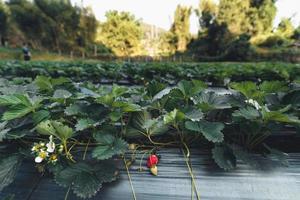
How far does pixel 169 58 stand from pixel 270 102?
21324mm

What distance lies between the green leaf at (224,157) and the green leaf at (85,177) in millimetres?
310

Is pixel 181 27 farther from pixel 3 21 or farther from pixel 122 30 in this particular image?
pixel 3 21

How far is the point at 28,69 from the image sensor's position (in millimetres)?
5656

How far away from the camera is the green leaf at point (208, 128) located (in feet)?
2.83

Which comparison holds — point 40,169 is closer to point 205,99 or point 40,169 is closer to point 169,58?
point 205,99

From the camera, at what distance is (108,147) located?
84cm

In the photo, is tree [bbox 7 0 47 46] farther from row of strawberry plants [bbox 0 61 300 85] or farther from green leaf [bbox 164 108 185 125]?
green leaf [bbox 164 108 185 125]

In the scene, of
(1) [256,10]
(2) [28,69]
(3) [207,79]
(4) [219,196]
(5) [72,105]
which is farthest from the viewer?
(1) [256,10]

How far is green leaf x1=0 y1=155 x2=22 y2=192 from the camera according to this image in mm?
796

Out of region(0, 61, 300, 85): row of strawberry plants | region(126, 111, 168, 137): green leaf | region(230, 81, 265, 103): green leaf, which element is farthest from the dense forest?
region(126, 111, 168, 137): green leaf

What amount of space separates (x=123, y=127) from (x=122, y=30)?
2298cm

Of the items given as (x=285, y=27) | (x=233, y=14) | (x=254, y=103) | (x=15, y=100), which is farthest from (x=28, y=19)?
(x=254, y=103)

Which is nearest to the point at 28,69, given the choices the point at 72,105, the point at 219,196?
the point at 72,105

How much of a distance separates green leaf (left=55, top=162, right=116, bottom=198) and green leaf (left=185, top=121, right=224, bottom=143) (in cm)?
26
